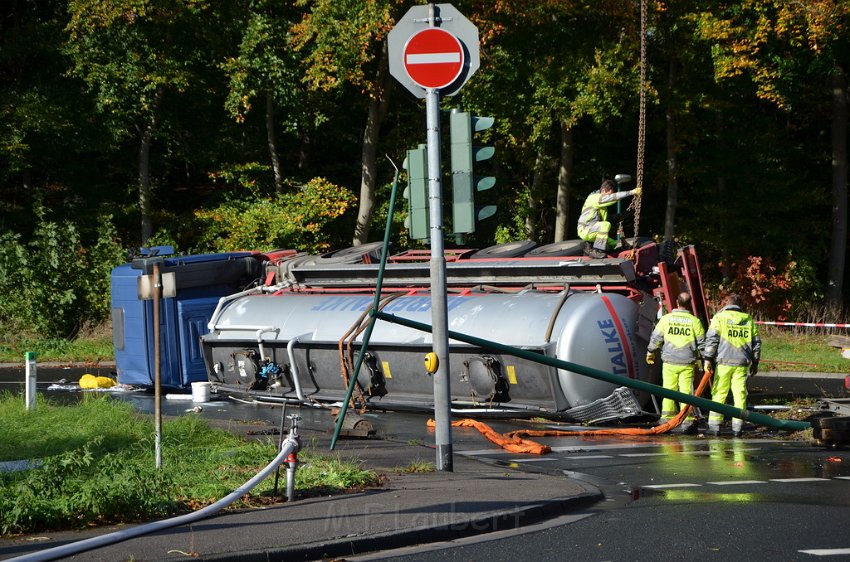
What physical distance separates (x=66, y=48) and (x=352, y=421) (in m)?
18.6

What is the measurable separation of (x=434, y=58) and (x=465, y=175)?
1.02m

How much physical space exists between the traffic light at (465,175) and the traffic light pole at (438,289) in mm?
151

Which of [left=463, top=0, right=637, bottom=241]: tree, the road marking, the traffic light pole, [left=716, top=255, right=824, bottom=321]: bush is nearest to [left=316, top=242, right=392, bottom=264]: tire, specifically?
the traffic light pole

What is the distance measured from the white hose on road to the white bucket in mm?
9822

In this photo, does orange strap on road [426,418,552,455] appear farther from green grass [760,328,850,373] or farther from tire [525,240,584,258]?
green grass [760,328,850,373]

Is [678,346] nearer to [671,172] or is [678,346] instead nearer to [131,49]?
[671,172]

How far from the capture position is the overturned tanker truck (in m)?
14.3

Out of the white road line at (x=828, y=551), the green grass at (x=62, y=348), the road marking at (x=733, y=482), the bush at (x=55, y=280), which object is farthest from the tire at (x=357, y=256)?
the bush at (x=55, y=280)

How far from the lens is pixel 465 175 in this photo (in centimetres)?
1015

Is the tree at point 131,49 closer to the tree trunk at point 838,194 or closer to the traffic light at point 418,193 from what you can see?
the tree trunk at point 838,194

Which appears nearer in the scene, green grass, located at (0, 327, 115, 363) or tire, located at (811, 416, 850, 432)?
tire, located at (811, 416, 850, 432)

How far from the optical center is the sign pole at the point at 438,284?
1005 cm

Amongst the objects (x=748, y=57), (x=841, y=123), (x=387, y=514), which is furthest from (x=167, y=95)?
(x=387, y=514)

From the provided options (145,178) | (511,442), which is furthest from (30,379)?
(145,178)
